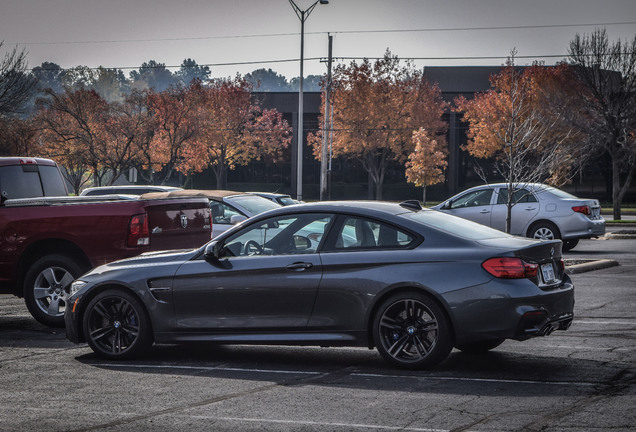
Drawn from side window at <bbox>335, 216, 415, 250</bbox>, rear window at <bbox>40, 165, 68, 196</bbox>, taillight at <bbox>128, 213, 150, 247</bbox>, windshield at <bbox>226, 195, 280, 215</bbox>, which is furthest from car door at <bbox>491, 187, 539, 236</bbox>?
side window at <bbox>335, 216, 415, 250</bbox>

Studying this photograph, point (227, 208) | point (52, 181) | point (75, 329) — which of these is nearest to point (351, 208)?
point (75, 329)

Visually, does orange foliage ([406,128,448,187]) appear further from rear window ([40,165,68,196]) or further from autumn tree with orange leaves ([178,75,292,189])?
rear window ([40,165,68,196])

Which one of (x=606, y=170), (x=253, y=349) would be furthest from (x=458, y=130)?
(x=253, y=349)

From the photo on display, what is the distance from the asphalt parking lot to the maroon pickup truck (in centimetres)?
108

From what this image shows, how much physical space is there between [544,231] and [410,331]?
14558 mm

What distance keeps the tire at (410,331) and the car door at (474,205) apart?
1462 centimetres

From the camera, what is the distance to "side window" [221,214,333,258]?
823cm

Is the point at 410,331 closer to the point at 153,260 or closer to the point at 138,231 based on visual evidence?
the point at 153,260

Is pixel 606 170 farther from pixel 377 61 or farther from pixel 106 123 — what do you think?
pixel 106 123

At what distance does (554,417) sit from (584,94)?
35439mm

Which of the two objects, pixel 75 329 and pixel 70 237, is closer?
pixel 75 329

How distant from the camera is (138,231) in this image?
10.6 meters

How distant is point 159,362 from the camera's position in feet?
27.7

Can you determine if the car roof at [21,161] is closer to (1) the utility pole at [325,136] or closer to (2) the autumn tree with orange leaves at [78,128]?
(2) the autumn tree with orange leaves at [78,128]
